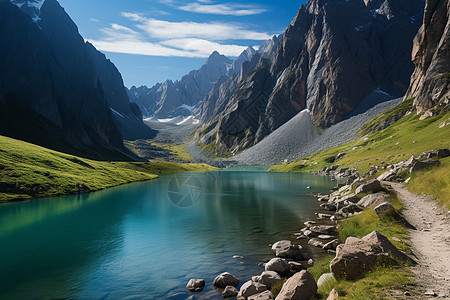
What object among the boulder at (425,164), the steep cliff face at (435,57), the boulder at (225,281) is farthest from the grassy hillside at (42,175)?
the steep cliff face at (435,57)

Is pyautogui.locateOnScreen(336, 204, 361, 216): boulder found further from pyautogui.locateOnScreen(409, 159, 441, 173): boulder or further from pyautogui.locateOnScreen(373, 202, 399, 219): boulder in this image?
pyautogui.locateOnScreen(409, 159, 441, 173): boulder

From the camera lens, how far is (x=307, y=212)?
4709 cm

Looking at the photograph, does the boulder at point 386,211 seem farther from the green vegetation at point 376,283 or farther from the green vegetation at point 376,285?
the green vegetation at point 376,285

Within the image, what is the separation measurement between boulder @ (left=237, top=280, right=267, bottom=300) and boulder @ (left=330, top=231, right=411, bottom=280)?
528 cm

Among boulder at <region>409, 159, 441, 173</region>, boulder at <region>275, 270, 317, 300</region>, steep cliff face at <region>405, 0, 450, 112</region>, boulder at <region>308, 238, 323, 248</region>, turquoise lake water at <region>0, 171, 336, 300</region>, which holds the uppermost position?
steep cliff face at <region>405, 0, 450, 112</region>

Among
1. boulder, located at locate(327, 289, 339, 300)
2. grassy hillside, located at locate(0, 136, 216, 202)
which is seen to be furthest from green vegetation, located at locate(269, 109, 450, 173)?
grassy hillside, located at locate(0, 136, 216, 202)

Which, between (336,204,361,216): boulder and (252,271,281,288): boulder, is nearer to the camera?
(252,271,281,288): boulder

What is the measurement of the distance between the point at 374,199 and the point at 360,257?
24.3 metres

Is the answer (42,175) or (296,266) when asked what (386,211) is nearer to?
(296,266)

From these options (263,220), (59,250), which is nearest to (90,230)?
(59,250)

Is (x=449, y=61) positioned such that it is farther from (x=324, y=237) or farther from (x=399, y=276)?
(x=399, y=276)

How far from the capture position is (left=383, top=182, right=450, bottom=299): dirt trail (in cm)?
1228

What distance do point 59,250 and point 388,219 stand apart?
36085 mm

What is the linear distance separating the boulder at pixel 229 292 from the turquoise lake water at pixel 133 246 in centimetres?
73
